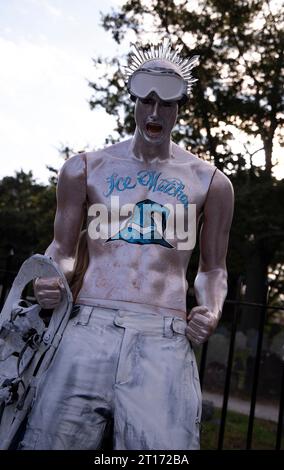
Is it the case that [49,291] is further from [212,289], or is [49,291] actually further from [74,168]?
[212,289]

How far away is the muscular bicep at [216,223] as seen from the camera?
8.14 feet

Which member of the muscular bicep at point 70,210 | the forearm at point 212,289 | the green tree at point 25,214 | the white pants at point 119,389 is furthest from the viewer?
the green tree at point 25,214

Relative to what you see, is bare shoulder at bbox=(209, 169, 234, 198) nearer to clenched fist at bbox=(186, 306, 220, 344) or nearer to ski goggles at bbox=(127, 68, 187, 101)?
ski goggles at bbox=(127, 68, 187, 101)

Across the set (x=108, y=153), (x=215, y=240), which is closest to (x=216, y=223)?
(x=215, y=240)

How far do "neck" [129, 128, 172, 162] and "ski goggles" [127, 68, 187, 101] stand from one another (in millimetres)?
193

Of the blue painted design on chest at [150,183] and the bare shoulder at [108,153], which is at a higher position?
the bare shoulder at [108,153]

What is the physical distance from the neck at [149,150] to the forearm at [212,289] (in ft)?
1.82

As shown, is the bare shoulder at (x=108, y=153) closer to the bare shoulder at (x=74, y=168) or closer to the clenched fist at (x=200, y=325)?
the bare shoulder at (x=74, y=168)

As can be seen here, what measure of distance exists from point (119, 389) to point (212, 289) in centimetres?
61

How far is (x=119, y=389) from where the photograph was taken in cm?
208

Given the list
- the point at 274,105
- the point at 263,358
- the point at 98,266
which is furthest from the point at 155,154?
the point at 274,105

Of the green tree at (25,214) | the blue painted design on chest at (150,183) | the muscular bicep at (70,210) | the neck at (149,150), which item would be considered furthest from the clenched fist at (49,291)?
the green tree at (25,214)
